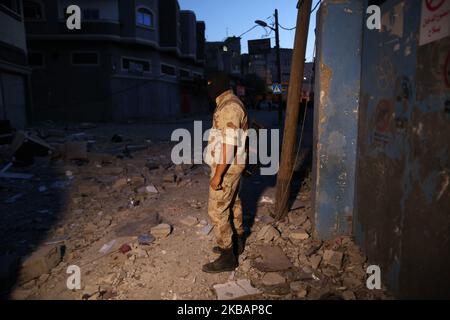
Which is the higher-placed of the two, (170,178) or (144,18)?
(144,18)

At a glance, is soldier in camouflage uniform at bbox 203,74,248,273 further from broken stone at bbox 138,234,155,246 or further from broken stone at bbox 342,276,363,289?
broken stone at bbox 342,276,363,289

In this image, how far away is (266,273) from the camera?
3.05 m

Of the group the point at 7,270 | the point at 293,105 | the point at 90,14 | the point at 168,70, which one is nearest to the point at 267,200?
the point at 293,105

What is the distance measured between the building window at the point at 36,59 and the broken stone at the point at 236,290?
2440 cm

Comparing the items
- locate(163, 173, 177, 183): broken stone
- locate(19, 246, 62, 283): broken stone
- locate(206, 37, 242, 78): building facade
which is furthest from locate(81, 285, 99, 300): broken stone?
locate(206, 37, 242, 78): building facade

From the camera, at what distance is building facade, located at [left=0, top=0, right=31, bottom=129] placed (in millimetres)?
12695

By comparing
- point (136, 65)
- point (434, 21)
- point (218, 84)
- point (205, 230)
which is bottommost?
point (205, 230)

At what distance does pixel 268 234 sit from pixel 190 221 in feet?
3.49

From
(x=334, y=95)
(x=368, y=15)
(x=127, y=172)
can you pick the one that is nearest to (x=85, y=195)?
(x=127, y=172)

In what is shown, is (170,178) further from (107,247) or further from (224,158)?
(224,158)

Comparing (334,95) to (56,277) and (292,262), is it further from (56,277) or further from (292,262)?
(56,277)

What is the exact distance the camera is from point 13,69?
1327 cm

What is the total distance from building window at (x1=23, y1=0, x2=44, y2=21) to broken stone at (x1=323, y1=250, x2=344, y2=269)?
2522 centimetres

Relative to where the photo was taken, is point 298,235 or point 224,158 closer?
point 224,158
